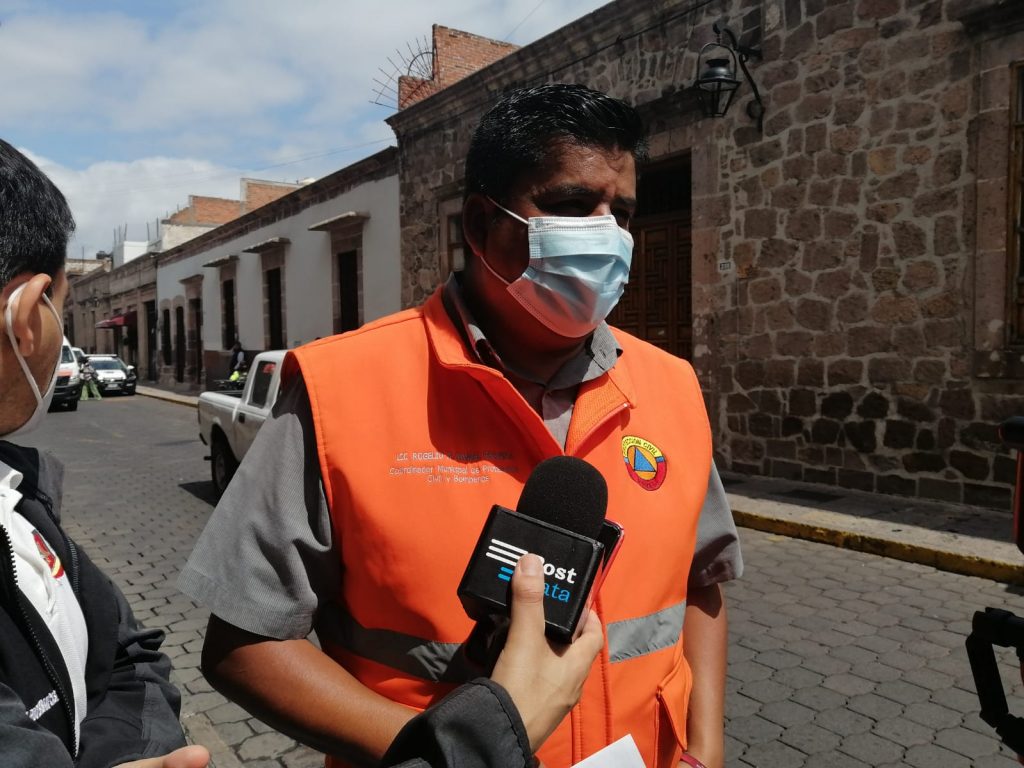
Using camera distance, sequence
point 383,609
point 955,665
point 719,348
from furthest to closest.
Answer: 1. point 719,348
2. point 955,665
3. point 383,609

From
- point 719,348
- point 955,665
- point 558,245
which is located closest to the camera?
point 558,245

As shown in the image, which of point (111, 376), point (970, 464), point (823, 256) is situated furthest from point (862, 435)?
point (111, 376)

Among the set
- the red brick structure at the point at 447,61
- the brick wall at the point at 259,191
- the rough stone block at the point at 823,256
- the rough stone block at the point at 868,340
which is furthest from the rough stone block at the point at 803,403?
the brick wall at the point at 259,191

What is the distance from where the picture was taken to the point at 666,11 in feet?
32.1

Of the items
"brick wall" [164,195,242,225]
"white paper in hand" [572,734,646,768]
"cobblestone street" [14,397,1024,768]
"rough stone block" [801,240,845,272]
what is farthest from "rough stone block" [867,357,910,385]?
"brick wall" [164,195,242,225]

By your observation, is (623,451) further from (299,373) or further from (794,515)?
(794,515)

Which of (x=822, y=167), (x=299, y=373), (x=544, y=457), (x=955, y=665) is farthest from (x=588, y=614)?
(x=822, y=167)

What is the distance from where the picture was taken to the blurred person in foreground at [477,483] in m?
1.40

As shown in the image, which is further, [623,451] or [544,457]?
[623,451]

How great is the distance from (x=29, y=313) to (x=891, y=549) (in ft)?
20.8

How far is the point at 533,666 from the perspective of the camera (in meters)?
1.13

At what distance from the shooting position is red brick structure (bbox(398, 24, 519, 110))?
1655 centimetres

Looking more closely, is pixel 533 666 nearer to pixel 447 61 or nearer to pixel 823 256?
pixel 823 256

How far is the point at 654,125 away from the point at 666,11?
4.31 feet
